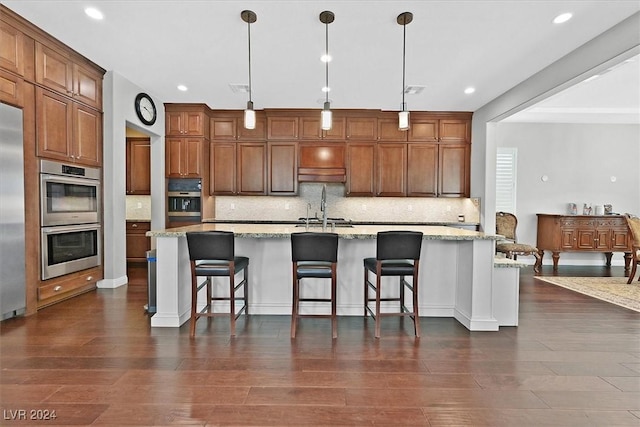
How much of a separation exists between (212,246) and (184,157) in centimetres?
348

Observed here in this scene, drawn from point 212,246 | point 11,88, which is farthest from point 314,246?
point 11,88

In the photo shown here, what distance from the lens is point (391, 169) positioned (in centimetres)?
601

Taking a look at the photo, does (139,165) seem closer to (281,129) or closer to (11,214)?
(281,129)

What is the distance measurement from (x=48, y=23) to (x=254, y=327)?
139 inches

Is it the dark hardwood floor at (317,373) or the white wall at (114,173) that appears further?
the white wall at (114,173)

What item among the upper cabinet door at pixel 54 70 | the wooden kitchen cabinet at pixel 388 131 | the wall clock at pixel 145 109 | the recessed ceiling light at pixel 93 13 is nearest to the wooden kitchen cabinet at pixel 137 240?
the wall clock at pixel 145 109

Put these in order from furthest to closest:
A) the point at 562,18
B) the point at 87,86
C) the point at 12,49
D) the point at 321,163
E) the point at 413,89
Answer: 1. the point at 321,163
2. the point at 413,89
3. the point at 87,86
4. the point at 12,49
5. the point at 562,18

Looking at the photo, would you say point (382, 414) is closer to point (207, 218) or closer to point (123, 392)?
point (123, 392)

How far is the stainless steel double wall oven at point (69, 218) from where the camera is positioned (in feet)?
11.4

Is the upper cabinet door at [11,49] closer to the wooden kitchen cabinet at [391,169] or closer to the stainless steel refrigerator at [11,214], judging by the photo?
the stainless steel refrigerator at [11,214]

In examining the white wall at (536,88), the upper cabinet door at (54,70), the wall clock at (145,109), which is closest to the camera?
the white wall at (536,88)

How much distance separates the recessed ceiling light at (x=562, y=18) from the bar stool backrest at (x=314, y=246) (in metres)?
2.74

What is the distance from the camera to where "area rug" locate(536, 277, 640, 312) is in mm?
4020

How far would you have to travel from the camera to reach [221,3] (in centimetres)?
277
